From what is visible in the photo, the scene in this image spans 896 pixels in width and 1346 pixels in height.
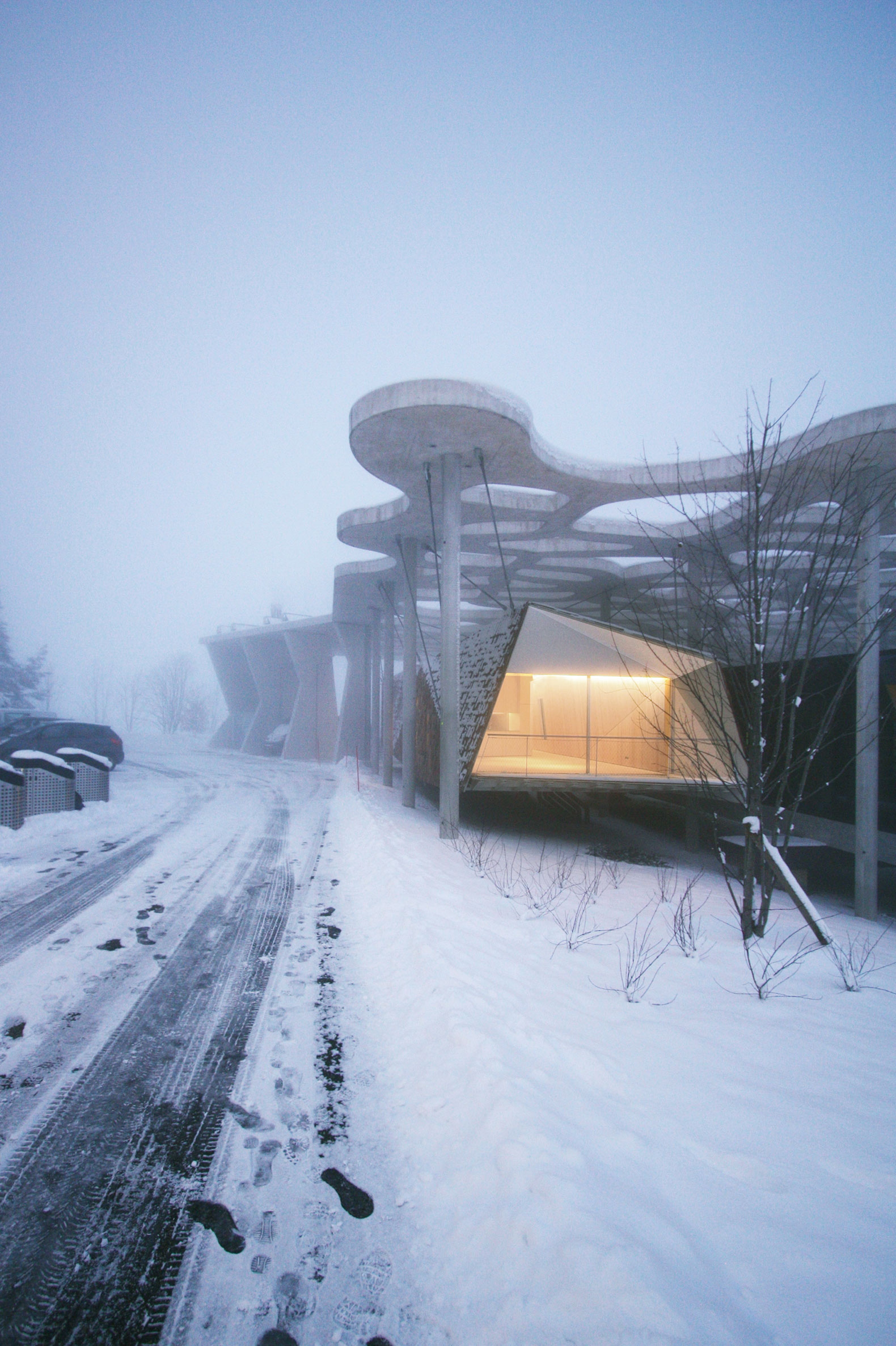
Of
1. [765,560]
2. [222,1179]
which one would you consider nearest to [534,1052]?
[222,1179]

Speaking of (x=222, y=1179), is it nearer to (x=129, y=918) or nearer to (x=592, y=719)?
(x=129, y=918)

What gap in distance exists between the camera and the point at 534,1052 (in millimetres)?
3861

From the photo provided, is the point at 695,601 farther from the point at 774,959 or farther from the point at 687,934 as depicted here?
the point at 774,959

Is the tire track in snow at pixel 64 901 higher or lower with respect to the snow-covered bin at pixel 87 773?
lower

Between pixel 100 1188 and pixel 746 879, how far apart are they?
623 centimetres

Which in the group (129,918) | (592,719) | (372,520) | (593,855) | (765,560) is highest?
(372,520)

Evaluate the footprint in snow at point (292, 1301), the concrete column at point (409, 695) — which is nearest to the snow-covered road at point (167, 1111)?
the footprint in snow at point (292, 1301)

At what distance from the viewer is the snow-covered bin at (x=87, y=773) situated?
13016 mm

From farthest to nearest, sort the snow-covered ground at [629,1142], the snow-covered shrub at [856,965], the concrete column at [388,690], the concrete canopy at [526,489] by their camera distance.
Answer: the concrete column at [388,690] < the concrete canopy at [526,489] < the snow-covered shrub at [856,965] < the snow-covered ground at [629,1142]

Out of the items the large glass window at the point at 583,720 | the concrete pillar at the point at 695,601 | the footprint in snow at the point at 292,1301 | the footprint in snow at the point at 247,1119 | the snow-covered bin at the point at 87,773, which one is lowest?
the footprint in snow at the point at 247,1119

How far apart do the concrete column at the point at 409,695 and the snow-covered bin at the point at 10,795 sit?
383 inches

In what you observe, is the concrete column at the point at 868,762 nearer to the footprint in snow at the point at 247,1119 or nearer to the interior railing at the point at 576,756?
the interior railing at the point at 576,756

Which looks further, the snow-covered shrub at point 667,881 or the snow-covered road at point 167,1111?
the snow-covered shrub at point 667,881

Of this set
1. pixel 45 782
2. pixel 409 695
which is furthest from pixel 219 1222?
pixel 409 695
